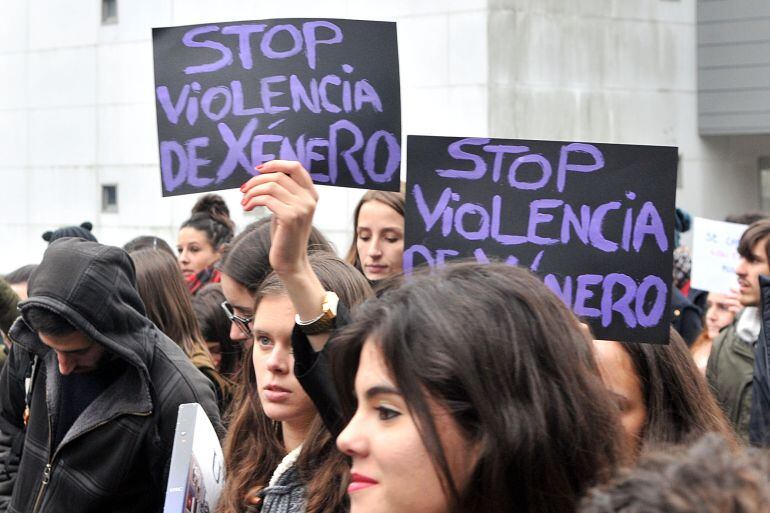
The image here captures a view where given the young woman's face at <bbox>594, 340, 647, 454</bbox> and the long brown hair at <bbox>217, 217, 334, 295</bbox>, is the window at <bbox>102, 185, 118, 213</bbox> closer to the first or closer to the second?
the long brown hair at <bbox>217, 217, 334, 295</bbox>

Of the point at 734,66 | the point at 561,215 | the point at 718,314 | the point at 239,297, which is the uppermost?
the point at 734,66

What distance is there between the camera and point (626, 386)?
121 inches

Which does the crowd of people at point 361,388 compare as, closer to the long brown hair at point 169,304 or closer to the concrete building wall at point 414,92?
the long brown hair at point 169,304

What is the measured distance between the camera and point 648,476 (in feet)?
4.66

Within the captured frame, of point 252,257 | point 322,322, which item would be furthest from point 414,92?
point 322,322

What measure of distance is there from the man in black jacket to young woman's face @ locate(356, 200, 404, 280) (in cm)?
134

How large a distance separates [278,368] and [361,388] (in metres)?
0.96

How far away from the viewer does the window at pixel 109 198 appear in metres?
17.0

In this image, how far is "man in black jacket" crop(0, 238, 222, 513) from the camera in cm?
359

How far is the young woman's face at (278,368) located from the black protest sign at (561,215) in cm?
35

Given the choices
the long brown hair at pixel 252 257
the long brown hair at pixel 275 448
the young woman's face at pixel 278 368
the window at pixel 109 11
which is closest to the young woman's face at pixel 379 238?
the long brown hair at pixel 252 257

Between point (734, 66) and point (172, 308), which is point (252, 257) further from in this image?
point (734, 66)

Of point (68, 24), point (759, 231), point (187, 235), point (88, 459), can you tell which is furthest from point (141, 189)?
point (88, 459)

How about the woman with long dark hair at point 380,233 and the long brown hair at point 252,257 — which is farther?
the woman with long dark hair at point 380,233
